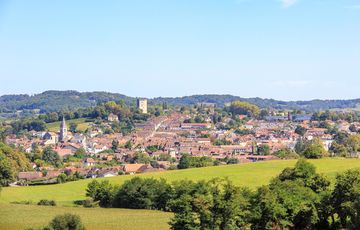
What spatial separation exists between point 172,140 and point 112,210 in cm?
7828

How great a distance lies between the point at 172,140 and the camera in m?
117

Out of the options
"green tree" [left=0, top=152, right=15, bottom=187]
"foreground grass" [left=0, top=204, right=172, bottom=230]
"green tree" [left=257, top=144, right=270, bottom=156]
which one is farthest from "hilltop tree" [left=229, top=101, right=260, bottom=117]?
"foreground grass" [left=0, top=204, right=172, bottom=230]

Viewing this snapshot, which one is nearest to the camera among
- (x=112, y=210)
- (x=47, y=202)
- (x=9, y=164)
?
(x=112, y=210)

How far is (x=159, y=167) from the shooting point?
75.6 m

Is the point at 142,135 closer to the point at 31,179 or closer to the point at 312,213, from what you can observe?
the point at 31,179

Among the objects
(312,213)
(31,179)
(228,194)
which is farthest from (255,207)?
(31,179)

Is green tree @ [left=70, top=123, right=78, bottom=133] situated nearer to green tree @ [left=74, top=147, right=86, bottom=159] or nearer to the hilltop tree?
green tree @ [left=74, top=147, right=86, bottom=159]

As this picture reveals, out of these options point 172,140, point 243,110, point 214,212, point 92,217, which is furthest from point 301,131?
point 214,212

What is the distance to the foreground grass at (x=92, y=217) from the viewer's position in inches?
1222

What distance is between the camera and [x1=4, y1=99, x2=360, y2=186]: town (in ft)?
237

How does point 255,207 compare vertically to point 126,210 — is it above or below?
above

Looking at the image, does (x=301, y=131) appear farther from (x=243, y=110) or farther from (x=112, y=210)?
(x=112, y=210)

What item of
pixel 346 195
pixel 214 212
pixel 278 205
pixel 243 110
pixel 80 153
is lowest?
pixel 80 153

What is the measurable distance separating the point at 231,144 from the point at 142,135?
2141 centimetres
